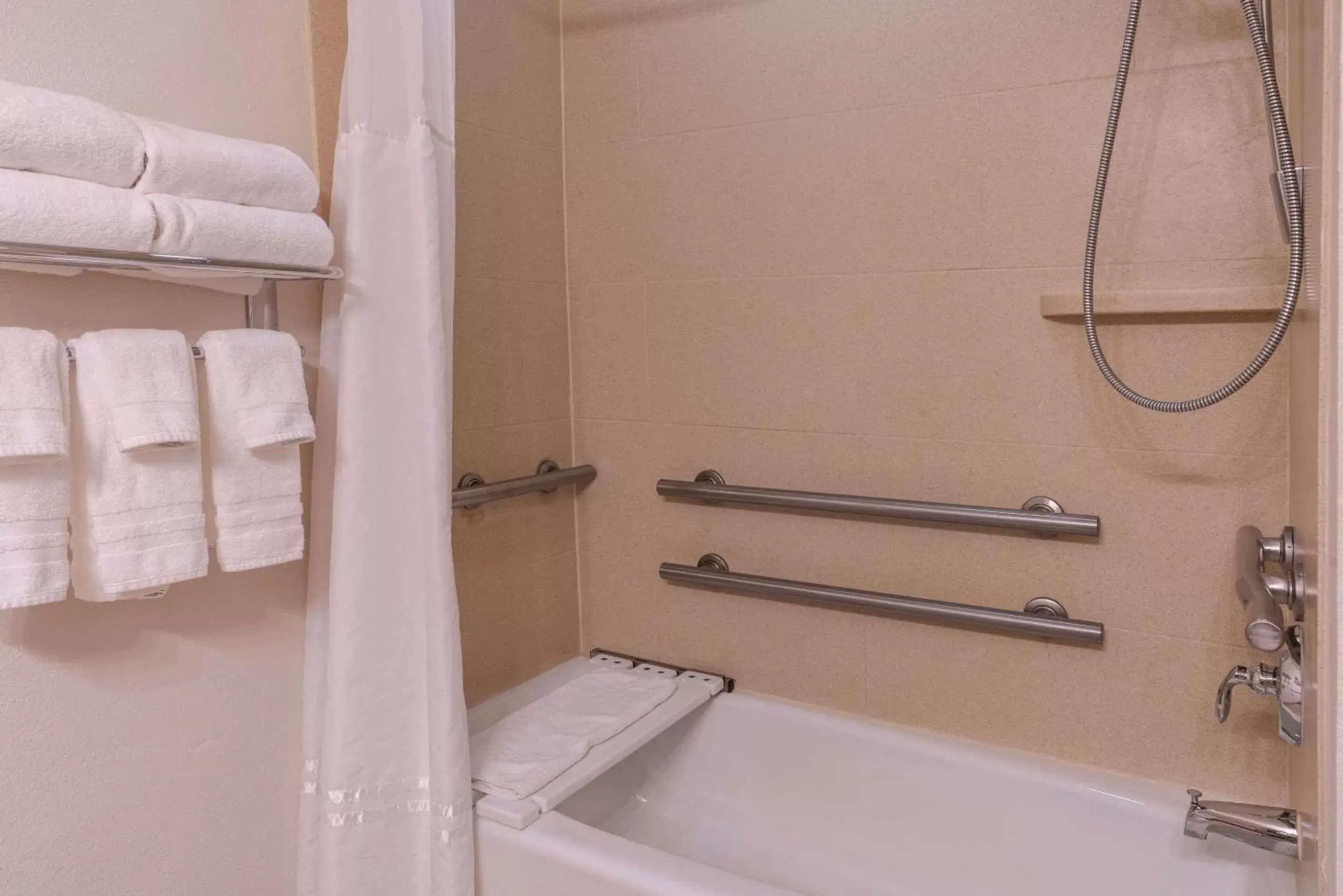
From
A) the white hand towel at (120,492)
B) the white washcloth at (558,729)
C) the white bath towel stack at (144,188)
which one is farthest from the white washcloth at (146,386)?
the white washcloth at (558,729)

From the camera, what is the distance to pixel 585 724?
1771 millimetres

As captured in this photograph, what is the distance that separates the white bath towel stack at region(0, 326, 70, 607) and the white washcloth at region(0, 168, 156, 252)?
123 mm

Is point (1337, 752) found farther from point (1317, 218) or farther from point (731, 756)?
point (731, 756)

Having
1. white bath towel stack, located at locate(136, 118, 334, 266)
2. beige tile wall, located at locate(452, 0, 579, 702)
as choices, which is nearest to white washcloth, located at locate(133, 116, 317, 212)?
white bath towel stack, located at locate(136, 118, 334, 266)

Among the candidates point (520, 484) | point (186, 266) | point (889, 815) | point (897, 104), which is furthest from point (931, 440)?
point (186, 266)

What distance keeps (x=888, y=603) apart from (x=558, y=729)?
68 cm

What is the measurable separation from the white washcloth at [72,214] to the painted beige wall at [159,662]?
0.56ft

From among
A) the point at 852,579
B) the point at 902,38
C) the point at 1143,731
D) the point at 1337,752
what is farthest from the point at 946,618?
the point at 1337,752

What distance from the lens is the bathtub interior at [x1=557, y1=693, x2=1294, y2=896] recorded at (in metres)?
1.51

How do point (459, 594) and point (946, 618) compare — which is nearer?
point (946, 618)

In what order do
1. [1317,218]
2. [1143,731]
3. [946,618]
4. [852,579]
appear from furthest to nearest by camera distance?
[852,579] → [946,618] → [1143,731] → [1317,218]

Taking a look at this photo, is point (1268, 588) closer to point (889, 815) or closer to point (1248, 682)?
point (1248, 682)

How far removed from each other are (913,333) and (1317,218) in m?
0.99

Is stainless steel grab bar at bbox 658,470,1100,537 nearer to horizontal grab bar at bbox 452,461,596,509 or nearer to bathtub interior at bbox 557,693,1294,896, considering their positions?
horizontal grab bar at bbox 452,461,596,509
